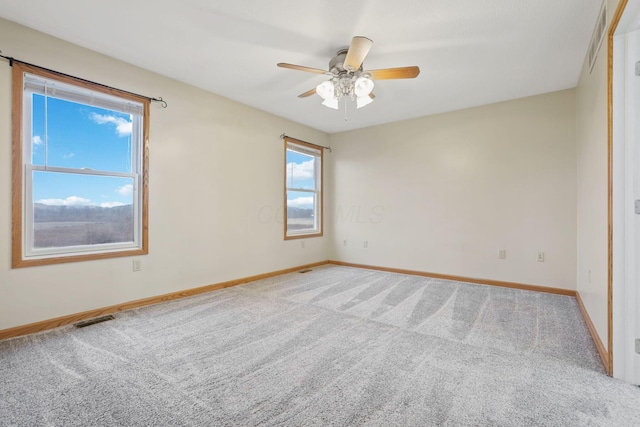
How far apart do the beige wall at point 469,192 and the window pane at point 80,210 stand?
11.8 feet

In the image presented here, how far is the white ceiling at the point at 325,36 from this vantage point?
7.07 feet

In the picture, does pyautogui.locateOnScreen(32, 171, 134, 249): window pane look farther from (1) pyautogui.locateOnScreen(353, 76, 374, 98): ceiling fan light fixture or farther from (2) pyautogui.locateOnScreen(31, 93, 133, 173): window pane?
(1) pyautogui.locateOnScreen(353, 76, 374, 98): ceiling fan light fixture

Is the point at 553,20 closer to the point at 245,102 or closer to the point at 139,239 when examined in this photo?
the point at 245,102

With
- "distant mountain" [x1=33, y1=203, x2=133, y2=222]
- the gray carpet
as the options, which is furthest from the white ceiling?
the gray carpet

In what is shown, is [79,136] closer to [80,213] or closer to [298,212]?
[80,213]

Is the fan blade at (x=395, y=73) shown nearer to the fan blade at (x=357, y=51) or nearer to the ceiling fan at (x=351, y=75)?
the ceiling fan at (x=351, y=75)

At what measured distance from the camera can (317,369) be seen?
1.90 m

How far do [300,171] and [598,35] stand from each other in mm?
3975

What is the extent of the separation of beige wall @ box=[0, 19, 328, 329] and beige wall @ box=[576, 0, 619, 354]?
12.3 feet

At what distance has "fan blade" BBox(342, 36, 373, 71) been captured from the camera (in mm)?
2131

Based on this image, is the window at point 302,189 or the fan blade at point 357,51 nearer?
the fan blade at point 357,51

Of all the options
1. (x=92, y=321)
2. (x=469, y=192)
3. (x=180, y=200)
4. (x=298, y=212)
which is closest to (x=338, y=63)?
(x=180, y=200)

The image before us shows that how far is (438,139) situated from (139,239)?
429 centimetres

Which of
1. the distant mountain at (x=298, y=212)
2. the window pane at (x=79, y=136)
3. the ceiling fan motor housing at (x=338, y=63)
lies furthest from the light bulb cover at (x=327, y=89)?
the distant mountain at (x=298, y=212)
